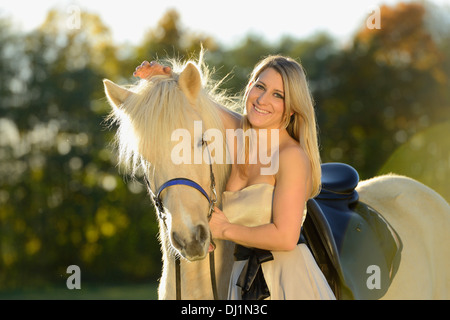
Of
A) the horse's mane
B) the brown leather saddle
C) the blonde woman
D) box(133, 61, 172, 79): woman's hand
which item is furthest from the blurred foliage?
the blonde woman

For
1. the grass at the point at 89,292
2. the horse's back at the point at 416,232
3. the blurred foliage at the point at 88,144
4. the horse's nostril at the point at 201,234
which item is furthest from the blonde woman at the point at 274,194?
the blurred foliage at the point at 88,144

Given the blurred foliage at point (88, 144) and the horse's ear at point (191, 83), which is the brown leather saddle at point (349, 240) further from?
the blurred foliage at point (88, 144)

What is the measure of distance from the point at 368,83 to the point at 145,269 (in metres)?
10.7

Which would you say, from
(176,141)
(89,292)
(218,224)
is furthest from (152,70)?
(89,292)

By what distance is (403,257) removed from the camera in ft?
12.9

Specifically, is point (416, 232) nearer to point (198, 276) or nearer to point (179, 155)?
point (198, 276)

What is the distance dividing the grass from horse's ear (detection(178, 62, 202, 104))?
41.3 ft

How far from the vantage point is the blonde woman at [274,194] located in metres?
2.76

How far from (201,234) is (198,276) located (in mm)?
521

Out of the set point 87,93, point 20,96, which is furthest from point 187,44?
point 20,96

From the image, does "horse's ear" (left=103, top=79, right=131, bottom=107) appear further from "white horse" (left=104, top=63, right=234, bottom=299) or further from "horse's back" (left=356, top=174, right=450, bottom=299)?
"horse's back" (left=356, top=174, right=450, bottom=299)

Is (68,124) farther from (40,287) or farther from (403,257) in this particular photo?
(403,257)

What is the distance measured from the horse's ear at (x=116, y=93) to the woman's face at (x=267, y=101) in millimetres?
782

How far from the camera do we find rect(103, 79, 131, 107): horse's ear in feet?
10.6
